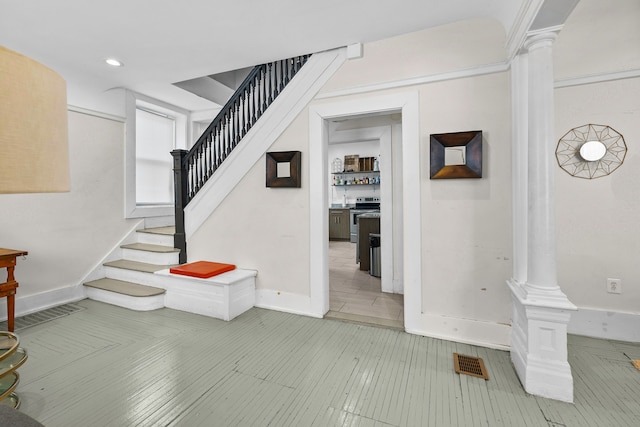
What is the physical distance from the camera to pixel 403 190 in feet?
8.97

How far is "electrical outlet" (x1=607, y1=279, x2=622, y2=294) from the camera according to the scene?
251 cm

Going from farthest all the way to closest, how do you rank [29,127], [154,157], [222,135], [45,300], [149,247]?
[154,157] < [149,247] < [222,135] < [45,300] < [29,127]

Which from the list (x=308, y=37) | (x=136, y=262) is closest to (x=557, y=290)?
(x=308, y=37)

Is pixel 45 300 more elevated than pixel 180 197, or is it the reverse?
pixel 180 197

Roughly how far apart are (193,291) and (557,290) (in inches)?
126

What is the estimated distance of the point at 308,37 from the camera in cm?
278

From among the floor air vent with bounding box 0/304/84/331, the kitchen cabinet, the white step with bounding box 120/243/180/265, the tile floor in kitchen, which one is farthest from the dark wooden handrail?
the kitchen cabinet

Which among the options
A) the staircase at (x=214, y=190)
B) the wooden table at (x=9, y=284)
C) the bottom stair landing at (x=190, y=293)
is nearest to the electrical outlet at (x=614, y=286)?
the staircase at (x=214, y=190)

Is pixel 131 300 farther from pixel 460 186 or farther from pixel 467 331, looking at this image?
pixel 460 186

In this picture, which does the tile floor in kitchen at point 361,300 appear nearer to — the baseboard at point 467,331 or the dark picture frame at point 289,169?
the baseboard at point 467,331

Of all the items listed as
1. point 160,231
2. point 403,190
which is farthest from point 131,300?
point 403,190

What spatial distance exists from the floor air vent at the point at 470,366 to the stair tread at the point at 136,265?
11.0 feet

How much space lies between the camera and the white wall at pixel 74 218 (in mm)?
3203

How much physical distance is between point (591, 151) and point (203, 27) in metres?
3.58
